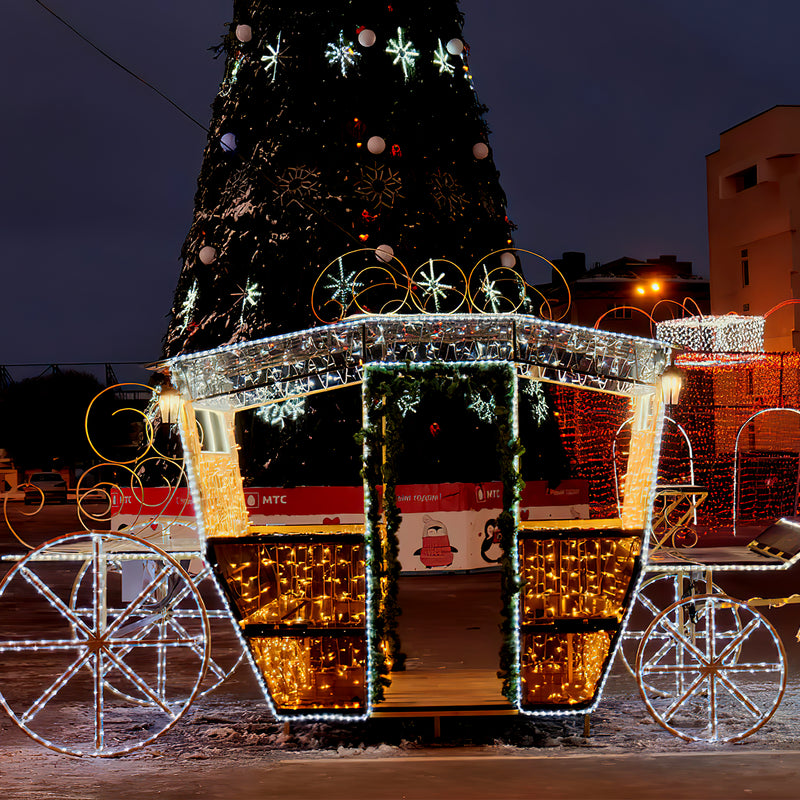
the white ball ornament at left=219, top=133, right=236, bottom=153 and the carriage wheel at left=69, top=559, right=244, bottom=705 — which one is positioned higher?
the white ball ornament at left=219, top=133, right=236, bottom=153

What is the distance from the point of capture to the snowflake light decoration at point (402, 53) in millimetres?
12461

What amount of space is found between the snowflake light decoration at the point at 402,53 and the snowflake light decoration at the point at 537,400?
442 cm

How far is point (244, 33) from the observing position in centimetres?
1220

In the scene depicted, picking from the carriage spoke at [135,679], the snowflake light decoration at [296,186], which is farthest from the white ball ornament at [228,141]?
the carriage spoke at [135,679]

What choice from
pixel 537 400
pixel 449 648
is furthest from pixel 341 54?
pixel 449 648

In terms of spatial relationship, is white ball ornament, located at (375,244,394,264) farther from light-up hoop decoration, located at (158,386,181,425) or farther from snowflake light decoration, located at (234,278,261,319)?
light-up hoop decoration, located at (158,386,181,425)

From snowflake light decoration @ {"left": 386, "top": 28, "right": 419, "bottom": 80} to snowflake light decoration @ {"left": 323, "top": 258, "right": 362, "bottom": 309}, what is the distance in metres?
2.69

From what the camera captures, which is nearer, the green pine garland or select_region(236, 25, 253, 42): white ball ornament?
the green pine garland

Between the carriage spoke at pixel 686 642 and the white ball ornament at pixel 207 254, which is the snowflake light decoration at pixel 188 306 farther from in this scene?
the carriage spoke at pixel 686 642

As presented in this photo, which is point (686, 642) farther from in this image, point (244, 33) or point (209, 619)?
point (244, 33)

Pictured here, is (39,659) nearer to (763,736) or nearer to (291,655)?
(291,655)

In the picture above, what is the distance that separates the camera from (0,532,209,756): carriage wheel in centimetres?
584

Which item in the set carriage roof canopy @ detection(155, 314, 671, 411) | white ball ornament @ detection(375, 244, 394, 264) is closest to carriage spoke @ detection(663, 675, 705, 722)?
carriage roof canopy @ detection(155, 314, 671, 411)

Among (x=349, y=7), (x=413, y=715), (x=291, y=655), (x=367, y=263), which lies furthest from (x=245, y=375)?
(x=349, y=7)
